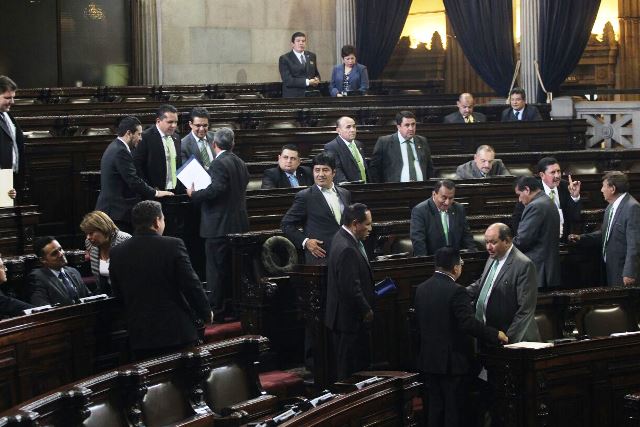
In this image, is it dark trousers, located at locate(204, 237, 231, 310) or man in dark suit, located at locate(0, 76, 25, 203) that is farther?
dark trousers, located at locate(204, 237, 231, 310)

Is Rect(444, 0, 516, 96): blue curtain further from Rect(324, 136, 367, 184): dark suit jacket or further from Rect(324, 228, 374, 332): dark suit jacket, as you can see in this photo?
Rect(324, 228, 374, 332): dark suit jacket

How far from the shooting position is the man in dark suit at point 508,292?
7.39 m

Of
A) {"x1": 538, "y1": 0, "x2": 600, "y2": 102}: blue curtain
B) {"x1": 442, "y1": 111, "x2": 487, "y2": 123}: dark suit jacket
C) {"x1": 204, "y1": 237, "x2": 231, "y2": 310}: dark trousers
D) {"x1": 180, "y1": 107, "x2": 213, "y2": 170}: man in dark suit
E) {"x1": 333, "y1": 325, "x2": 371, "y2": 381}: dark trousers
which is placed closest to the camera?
{"x1": 333, "y1": 325, "x2": 371, "y2": 381}: dark trousers

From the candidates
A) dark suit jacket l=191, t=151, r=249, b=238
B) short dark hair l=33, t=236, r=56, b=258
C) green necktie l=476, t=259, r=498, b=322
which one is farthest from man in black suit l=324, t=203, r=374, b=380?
short dark hair l=33, t=236, r=56, b=258

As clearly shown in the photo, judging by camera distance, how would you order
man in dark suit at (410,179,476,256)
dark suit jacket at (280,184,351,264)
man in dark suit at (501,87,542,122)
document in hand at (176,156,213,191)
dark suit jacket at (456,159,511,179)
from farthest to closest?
man in dark suit at (501,87,542,122) → dark suit jacket at (456,159,511,179) → document in hand at (176,156,213,191) → man in dark suit at (410,179,476,256) → dark suit jacket at (280,184,351,264)

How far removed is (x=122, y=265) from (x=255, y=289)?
194 cm

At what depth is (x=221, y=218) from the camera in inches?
342

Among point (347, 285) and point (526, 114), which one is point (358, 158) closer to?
point (347, 285)

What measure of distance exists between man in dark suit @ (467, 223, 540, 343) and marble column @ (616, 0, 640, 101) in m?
10.3

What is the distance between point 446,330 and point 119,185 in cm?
276

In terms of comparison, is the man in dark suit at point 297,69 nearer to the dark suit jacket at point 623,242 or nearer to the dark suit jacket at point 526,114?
the dark suit jacket at point 526,114

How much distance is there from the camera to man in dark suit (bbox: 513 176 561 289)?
339 inches

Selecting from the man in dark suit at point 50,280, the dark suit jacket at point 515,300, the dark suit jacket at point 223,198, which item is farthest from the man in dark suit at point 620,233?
the man in dark suit at point 50,280

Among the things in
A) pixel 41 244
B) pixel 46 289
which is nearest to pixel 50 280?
pixel 46 289
